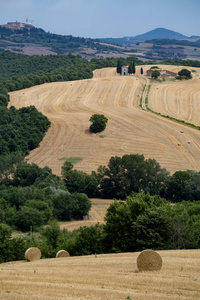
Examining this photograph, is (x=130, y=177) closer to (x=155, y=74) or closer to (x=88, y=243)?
(x=88, y=243)

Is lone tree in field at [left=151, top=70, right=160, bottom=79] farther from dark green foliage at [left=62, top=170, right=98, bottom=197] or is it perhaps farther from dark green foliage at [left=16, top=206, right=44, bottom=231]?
dark green foliage at [left=16, top=206, right=44, bottom=231]

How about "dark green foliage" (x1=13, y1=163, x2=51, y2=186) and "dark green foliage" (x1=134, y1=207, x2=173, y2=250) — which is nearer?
"dark green foliage" (x1=134, y1=207, x2=173, y2=250)

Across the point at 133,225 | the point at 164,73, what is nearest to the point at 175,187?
the point at 133,225

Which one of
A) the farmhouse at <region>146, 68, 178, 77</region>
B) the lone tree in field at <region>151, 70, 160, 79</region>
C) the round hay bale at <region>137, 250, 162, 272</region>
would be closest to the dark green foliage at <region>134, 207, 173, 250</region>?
the round hay bale at <region>137, 250, 162, 272</region>

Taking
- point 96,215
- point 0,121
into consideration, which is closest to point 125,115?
point 0,121

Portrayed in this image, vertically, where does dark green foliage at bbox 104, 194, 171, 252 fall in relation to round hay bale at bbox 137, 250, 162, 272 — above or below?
below

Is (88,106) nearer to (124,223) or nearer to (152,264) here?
(124,223)

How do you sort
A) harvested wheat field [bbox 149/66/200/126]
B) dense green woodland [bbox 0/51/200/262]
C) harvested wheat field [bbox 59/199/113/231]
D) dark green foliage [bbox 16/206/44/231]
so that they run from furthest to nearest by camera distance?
harvested wheat field [bbox 149/66/200/126], harvested wheat field [bbox 59/199/113/231], dark green foliage [bbox 16/206/44/231], dense green woodland [bbox 0/51/200/262]
